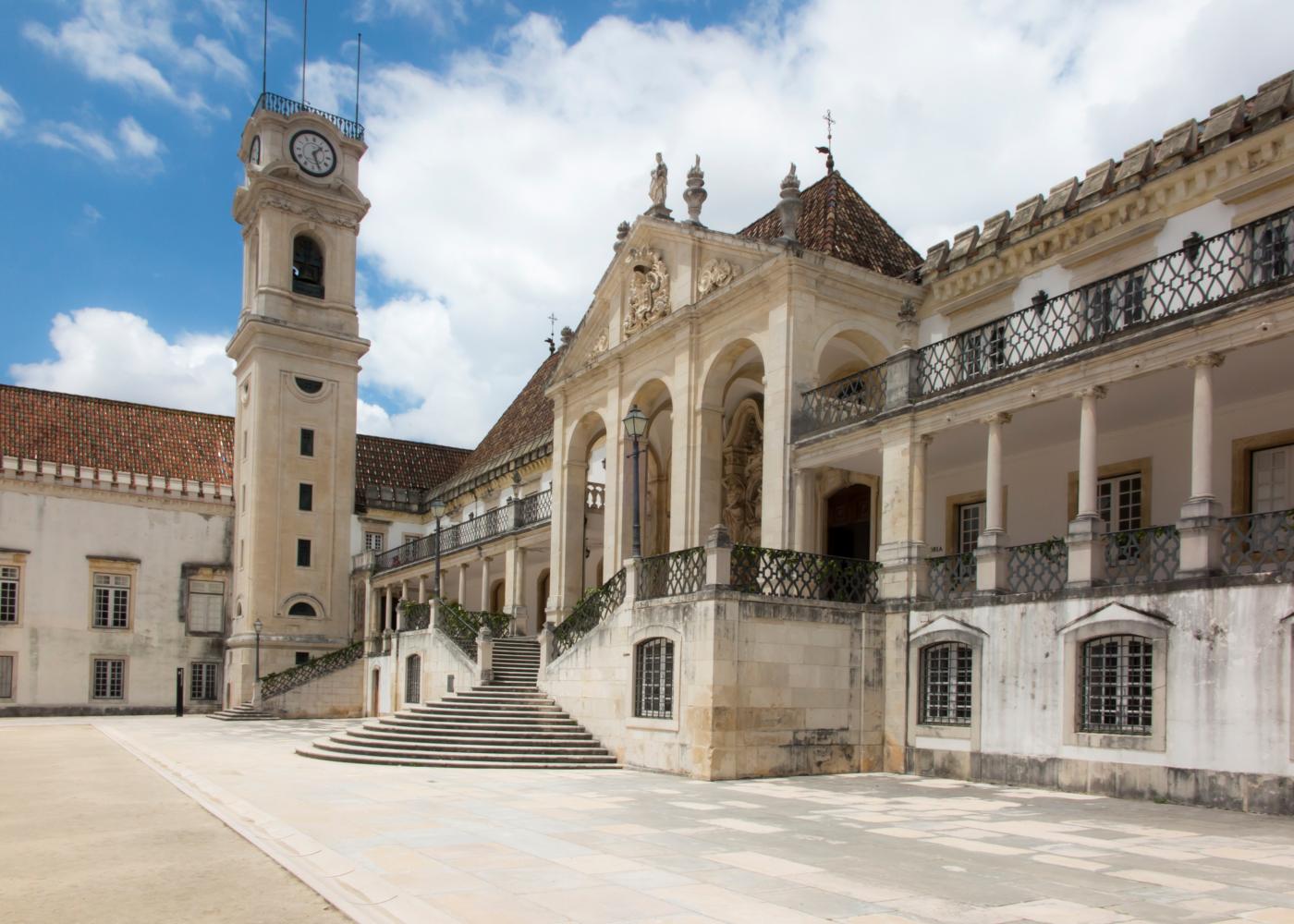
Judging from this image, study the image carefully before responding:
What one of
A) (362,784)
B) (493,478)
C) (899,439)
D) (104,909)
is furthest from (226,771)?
(493,478)

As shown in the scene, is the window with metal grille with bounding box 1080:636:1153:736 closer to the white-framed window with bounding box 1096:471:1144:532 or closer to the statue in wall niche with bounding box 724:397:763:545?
the white-framed window with bounding box 1096:471:1144:532

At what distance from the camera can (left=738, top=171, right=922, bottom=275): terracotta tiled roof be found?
22.0 m

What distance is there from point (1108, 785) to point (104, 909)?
450 inches

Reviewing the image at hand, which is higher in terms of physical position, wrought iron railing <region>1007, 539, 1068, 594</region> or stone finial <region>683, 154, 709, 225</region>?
stone finial <region>683, 154, 709, 225</region>

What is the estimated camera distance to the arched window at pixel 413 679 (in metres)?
28.9

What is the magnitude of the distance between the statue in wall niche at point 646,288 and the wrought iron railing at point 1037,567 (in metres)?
10.0

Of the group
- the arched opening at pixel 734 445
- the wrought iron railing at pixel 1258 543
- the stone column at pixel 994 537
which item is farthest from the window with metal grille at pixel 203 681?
the wrought iron railing at pixel 1258 543

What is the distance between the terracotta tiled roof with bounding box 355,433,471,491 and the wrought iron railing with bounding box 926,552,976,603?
32.1 metres

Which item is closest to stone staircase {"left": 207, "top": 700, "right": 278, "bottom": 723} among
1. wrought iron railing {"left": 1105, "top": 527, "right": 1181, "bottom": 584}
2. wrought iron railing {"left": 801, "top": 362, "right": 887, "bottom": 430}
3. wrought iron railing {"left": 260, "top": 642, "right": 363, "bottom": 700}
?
wrought iron railing {"left": 260, "top": 642, "right": 363, "bottom": 700}

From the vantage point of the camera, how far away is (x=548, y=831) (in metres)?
10.2

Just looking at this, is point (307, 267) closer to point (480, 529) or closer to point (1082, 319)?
point (480, 529)

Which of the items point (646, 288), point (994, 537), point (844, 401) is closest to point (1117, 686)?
point (994, 537)

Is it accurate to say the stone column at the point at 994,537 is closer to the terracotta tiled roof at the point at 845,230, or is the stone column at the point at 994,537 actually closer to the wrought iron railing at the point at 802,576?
the wrought iron railing at the point at 802,576

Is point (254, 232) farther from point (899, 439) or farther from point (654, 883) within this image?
point (654, 883)
